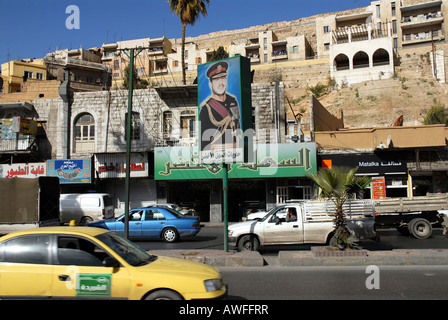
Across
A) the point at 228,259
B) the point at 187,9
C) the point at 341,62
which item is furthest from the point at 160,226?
the point at 341,62

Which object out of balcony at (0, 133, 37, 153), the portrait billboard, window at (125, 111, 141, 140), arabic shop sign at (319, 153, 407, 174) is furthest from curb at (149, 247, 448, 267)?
balcony at (0, 133, 37, 153)

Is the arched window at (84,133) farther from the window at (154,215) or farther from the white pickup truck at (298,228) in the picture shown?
the white pickup truck at (298,228)

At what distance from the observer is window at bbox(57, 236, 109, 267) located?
17.4ft

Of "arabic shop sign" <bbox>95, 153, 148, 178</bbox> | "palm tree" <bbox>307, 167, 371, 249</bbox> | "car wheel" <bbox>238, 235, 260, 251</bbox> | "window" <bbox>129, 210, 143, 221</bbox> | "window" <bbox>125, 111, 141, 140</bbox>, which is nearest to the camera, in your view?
"palm tree" <bbox>307, 167, 371, 249</bbox>

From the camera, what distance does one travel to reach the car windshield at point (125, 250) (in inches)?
217

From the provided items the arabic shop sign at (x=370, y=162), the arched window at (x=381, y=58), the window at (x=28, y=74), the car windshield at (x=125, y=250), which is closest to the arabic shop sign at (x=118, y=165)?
the arabic shop sign at (x=370, y=162)

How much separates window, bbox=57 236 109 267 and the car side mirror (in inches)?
5.6

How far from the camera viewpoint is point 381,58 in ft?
198

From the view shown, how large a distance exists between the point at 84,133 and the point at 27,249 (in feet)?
75.2

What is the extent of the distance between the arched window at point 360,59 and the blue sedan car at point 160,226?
52320 millimetres

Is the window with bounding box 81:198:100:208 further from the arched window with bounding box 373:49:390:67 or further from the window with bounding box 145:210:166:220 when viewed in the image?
the arched window with bounding box 373:49:390:67

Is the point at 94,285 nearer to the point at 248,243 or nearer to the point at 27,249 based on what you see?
the point at 27,249
